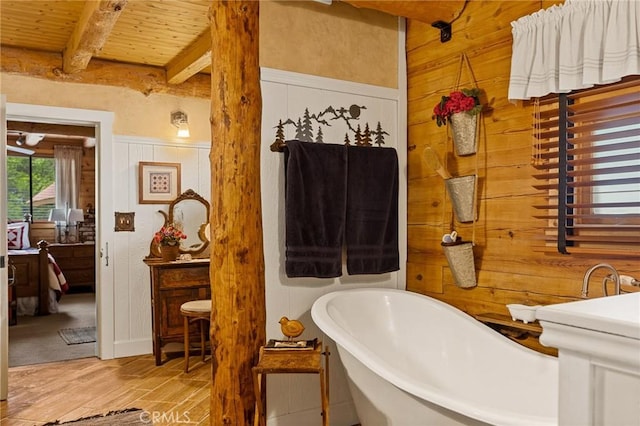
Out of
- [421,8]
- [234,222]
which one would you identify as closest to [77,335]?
[234,222]

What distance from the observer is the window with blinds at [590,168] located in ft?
7.20

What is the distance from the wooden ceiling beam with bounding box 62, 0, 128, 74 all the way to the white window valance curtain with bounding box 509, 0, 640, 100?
2.29 m

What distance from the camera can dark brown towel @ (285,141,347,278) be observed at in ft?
9.36

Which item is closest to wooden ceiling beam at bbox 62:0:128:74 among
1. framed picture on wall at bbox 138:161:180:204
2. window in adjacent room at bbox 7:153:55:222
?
framed picture on wall at bbox 138:161:180:204

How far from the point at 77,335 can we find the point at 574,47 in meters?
5.22

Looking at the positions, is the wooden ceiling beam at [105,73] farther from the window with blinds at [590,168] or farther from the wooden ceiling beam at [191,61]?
the window with blinds at [590,168]

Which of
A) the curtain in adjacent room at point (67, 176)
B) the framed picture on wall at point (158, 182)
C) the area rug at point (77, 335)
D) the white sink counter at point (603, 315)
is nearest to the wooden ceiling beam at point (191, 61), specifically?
the framed picture on wall at point (158, 182)

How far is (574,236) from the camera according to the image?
7.86 ft

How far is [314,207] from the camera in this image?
2916 mm

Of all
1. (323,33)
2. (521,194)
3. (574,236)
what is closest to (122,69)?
(323,33)

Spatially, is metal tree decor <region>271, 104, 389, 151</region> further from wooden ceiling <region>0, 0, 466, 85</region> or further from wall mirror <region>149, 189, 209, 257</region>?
wall mirror <region>149, 189, 209, 257</region>

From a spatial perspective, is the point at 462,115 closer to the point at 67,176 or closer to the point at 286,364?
the point at 286,364

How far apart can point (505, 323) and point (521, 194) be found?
673 millimetres

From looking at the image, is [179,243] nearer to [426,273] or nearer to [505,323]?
[426,273]
